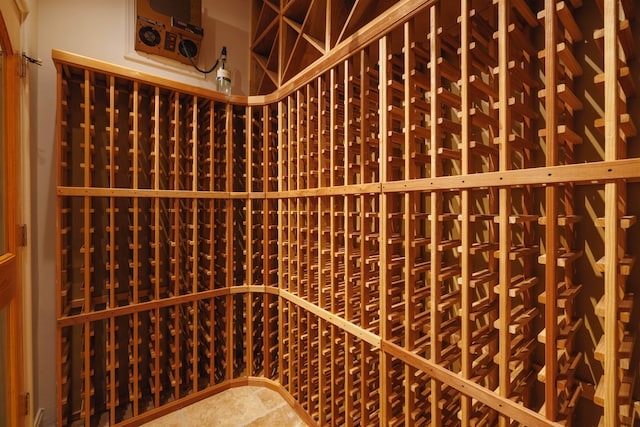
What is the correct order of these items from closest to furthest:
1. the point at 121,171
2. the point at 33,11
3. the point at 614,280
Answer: the point at 614,280, the point at 33,11, the point at 121,171

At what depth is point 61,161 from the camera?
59.6 inches

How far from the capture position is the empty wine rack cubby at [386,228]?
807 millimetres

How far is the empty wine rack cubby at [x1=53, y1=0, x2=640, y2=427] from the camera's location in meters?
0.81

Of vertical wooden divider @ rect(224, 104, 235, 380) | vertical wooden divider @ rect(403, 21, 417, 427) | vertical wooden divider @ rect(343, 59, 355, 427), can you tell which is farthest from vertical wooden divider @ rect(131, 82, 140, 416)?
vertical wooden divider @ rect(403, 21, 417, 427)

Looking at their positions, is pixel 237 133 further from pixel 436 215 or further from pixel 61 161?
pixel 436 215

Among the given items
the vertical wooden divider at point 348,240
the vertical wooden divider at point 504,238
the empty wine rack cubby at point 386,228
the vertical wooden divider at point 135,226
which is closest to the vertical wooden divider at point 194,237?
the empty wine rack cubby at point 386,228

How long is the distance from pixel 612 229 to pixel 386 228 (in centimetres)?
63

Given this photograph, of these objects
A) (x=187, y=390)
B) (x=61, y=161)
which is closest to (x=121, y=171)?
(x=61, y=161)

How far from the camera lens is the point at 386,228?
1.16 m

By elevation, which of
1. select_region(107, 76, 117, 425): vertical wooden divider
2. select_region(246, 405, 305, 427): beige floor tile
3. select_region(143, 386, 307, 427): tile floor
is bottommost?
select_region(143, 386, 307, 427): tile floor

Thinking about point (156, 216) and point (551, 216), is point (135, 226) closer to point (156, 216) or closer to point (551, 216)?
point (156, 216)

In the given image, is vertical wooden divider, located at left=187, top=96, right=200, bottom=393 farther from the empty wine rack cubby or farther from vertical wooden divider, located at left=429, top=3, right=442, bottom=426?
vertical wooden divider, located at left=429, top=3, right=442, bottom=426

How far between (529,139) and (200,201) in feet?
5.89

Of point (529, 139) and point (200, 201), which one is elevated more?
point (529, 139)
